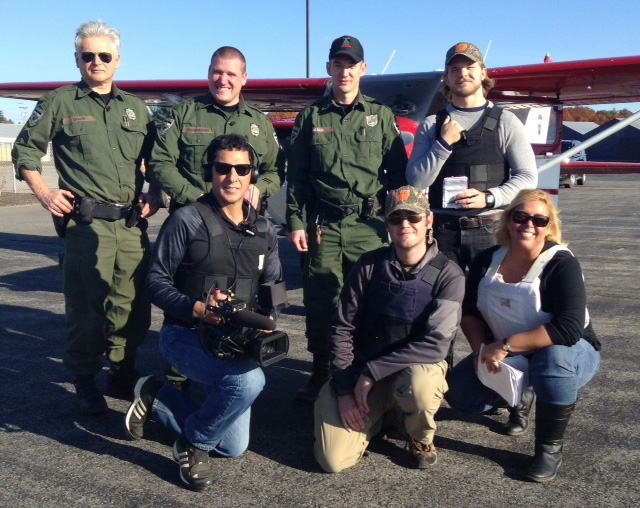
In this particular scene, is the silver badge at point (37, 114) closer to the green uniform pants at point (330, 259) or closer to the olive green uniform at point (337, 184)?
the olive green uniform at point (337, 184)

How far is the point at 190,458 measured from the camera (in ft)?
10.1

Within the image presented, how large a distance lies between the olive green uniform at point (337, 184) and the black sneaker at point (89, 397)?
1.24 m

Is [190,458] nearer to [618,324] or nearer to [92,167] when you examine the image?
[92,167]

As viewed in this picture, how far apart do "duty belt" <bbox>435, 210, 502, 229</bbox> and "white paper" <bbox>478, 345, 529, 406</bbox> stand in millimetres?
791

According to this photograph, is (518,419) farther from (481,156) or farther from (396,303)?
(481,156)

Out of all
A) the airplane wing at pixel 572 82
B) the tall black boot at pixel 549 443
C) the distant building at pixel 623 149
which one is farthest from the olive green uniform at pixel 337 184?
the distant building at pixel 623 149

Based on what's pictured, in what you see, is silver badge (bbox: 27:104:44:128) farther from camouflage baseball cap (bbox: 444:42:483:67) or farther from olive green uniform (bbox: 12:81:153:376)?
camouflage baseball cap (bbox: 444:42:483:67)

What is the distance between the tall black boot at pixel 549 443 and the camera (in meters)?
3.10

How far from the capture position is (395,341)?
3.38 metres

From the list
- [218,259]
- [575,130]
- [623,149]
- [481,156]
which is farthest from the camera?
[623,149]

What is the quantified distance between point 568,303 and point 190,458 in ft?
5.96

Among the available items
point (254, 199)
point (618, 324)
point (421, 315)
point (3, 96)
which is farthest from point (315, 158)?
point (3, 96)

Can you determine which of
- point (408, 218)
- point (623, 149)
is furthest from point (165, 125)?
point (623, 149)

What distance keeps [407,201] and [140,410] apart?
1.65 metres
